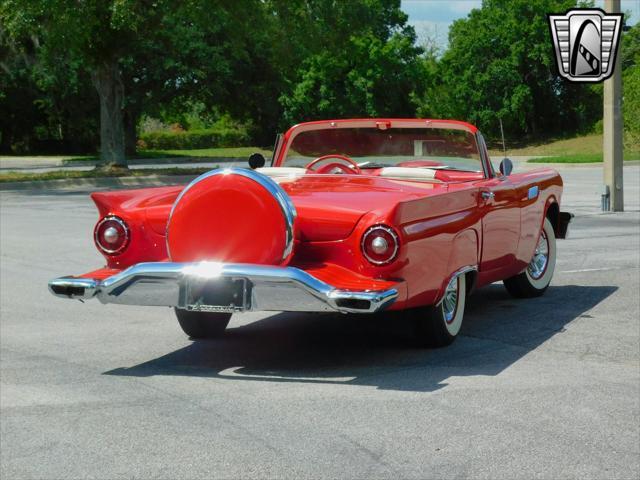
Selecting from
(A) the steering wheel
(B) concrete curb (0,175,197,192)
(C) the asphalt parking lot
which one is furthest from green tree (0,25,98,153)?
(C) the asphalt parking lot

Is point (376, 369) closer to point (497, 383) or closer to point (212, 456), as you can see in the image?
point (497, 383)

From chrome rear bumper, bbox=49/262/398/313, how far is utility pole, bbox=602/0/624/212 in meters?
12.4

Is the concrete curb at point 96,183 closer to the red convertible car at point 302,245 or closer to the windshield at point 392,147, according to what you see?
the windshield at point 392,147

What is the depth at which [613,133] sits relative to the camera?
58.4ft

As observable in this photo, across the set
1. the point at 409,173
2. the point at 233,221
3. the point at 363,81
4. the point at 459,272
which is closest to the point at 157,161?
the point at 363,81

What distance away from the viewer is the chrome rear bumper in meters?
5.94

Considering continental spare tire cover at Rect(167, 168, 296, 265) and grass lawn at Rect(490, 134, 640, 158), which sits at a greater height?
continental spare tire cover at Rect(167, 168, 296, 265)

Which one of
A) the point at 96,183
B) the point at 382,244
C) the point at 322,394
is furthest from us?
the point at 96,183

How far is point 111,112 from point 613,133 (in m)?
16.4

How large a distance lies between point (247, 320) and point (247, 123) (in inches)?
2592

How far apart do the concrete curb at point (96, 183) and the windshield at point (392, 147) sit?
1791 centimetres

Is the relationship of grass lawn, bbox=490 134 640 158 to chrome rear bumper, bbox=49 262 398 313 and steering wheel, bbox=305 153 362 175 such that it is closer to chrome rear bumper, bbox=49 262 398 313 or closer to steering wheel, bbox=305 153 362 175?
steering wheel, bbox=305 153 362 175

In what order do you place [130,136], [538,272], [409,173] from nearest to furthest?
[409,173]
[538,272]
[130,136]

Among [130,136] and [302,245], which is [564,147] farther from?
[302,245]
